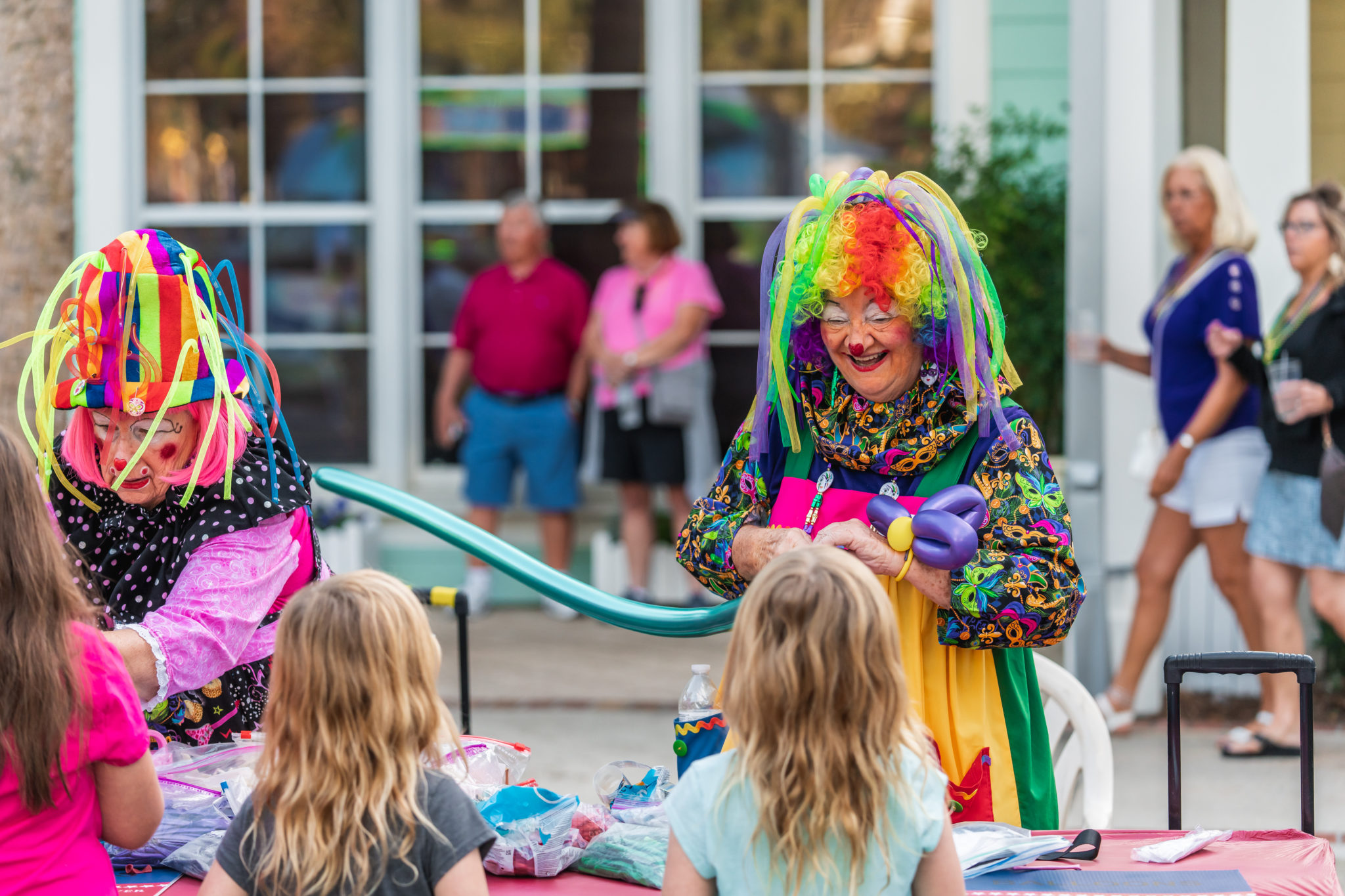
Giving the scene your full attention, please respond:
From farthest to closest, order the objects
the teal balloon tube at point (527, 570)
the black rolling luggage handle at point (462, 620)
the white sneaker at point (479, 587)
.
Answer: the white sneaker at point (479, 587)
the black rolling luggage handle at point (462, 620)
the teal balloon tube at point (527, 570)

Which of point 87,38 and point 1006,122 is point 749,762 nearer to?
point 1006,122

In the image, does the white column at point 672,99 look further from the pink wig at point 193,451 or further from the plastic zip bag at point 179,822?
the plastic zip bag at point 179,822

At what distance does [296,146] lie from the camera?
6.96 metres

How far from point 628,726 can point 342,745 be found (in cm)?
345

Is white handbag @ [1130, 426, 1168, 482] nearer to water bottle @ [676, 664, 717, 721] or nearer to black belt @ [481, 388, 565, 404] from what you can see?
black belt @ [481, 388, 565, 404]

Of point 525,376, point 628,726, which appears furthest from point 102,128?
point 628,726

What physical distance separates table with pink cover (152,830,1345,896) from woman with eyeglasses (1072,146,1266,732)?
2.55 metres

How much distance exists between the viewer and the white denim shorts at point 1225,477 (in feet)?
15.4

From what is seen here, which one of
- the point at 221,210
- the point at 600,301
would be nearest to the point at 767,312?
the point at 600,301

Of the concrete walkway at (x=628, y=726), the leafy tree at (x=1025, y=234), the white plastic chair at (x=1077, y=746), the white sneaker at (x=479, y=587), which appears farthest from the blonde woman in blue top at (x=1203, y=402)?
the white sneaker at (x=479, y=587)

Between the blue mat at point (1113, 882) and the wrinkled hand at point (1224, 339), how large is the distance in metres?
2.87

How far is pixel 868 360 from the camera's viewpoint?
237cm

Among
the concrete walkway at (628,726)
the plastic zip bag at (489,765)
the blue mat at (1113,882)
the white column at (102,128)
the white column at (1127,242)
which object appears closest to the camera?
the blue mat at (1113,882)

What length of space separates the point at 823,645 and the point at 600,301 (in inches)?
194
